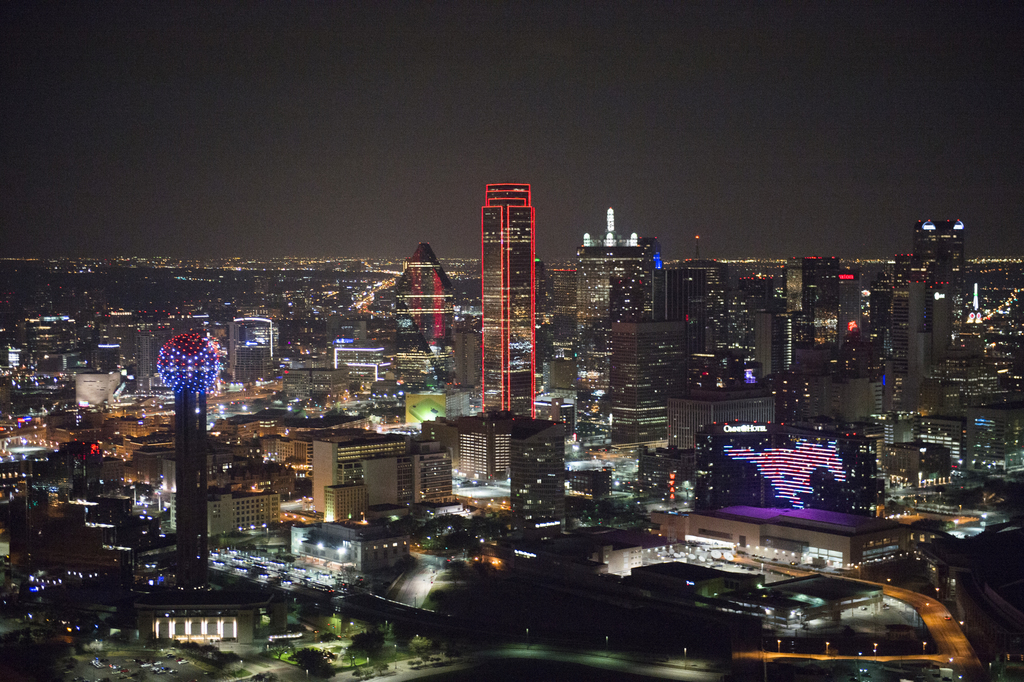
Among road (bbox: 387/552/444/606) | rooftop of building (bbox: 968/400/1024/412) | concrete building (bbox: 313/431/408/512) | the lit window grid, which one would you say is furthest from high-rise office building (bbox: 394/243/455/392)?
road (bbox: 387/552/444/606)

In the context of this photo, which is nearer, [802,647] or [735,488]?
[802,647]

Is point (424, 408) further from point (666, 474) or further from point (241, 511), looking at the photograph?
point (241, 511)

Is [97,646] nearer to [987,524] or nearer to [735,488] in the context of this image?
[735,488]

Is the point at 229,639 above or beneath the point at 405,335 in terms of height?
beneath

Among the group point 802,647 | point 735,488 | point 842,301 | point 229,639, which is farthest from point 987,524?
point 842,301

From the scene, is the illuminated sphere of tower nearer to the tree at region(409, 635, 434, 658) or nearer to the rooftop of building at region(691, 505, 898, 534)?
the tree at region(409, 635, 434, 658)

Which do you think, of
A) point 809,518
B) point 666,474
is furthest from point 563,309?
point 809,518
